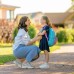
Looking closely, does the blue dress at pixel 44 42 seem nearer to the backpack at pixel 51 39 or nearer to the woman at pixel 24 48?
the backpack at pixel 51 39

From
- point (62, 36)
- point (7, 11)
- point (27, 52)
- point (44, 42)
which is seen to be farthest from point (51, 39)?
point (7, 11)

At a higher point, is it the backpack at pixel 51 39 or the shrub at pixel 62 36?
the backpack at pixel 51 39

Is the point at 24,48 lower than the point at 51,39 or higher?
lower

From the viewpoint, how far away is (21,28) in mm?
12953

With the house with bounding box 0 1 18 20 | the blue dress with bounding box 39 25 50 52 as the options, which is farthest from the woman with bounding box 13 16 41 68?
the house with bounding box 0 1 18 20

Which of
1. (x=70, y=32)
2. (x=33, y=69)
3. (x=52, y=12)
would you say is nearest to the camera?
(x=33, y=69)

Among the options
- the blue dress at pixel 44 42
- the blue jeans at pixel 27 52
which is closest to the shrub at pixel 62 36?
the blue dress at pixel 44 42

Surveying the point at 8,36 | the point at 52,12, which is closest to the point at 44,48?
the point at 8,36

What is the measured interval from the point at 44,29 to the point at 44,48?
596 millimetres

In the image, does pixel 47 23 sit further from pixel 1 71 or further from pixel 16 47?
pixel 1 71

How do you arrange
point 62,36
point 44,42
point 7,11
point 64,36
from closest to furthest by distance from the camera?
point 44,42
point 62,36
point 64,36
point 7,11

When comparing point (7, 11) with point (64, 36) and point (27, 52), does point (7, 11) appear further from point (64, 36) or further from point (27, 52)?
point (27, 52)

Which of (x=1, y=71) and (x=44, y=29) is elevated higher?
(x=44, y=29)

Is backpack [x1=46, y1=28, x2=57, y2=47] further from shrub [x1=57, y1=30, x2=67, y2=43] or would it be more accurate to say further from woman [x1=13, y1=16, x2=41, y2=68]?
shrub [x1=57, y1=30, x2=67, y2=43]
